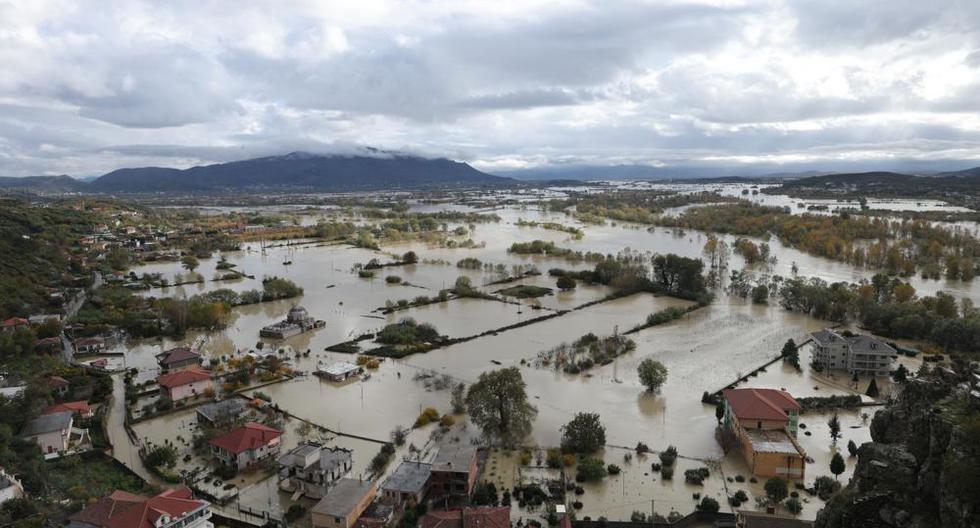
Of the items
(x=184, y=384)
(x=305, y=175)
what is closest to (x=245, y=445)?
(x=184, y=384)

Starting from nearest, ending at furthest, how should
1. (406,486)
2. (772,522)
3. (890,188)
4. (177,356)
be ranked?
(772,522)
(406,486)
(177,356)
(890,188)

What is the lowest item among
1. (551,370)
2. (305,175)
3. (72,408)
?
(551,370)

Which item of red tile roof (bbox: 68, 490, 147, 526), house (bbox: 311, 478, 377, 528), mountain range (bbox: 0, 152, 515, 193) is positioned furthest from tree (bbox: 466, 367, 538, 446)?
Answer: mountain range (bbox: 0, 152, 515, 193)

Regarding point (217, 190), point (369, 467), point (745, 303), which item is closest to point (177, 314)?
point (369, 467)

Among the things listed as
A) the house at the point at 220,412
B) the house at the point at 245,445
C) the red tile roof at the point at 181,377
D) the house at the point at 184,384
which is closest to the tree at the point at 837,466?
the house at the point at 245,445

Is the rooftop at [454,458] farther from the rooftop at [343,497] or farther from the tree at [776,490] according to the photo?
the tree at [776,490]

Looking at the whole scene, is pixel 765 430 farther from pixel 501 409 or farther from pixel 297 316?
pixel 297 316
